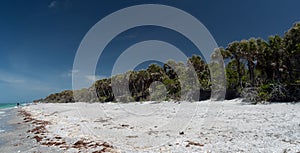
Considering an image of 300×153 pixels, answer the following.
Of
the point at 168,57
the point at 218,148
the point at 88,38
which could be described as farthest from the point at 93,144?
the point at 168,57

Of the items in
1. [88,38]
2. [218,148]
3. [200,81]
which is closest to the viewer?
[218,148]

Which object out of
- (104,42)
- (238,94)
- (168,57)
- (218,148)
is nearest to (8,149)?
(218,148)

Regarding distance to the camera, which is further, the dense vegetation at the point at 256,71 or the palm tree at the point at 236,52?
the palm tree at the point at 236,52

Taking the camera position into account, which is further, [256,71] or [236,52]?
[256,71]

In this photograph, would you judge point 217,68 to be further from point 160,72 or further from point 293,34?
point 160,72

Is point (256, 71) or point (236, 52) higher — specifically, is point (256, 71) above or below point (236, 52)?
below

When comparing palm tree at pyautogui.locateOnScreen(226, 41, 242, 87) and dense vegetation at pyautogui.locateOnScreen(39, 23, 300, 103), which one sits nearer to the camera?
dense vegetation at pyautogui.locateOnScreen(39, 23, 300, 103)

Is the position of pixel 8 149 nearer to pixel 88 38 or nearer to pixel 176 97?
pixel 88 38

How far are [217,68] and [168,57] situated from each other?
9.66 metres

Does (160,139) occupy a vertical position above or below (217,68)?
below

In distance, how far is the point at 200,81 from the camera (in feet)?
84.5

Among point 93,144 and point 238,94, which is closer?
point 93,144

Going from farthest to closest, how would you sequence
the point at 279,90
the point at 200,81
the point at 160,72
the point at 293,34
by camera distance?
the point at 160,72 < the point at 200,81 < the point at 293,34 < the point at 279,90

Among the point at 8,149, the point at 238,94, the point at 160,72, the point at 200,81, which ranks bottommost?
the point at 8,149
